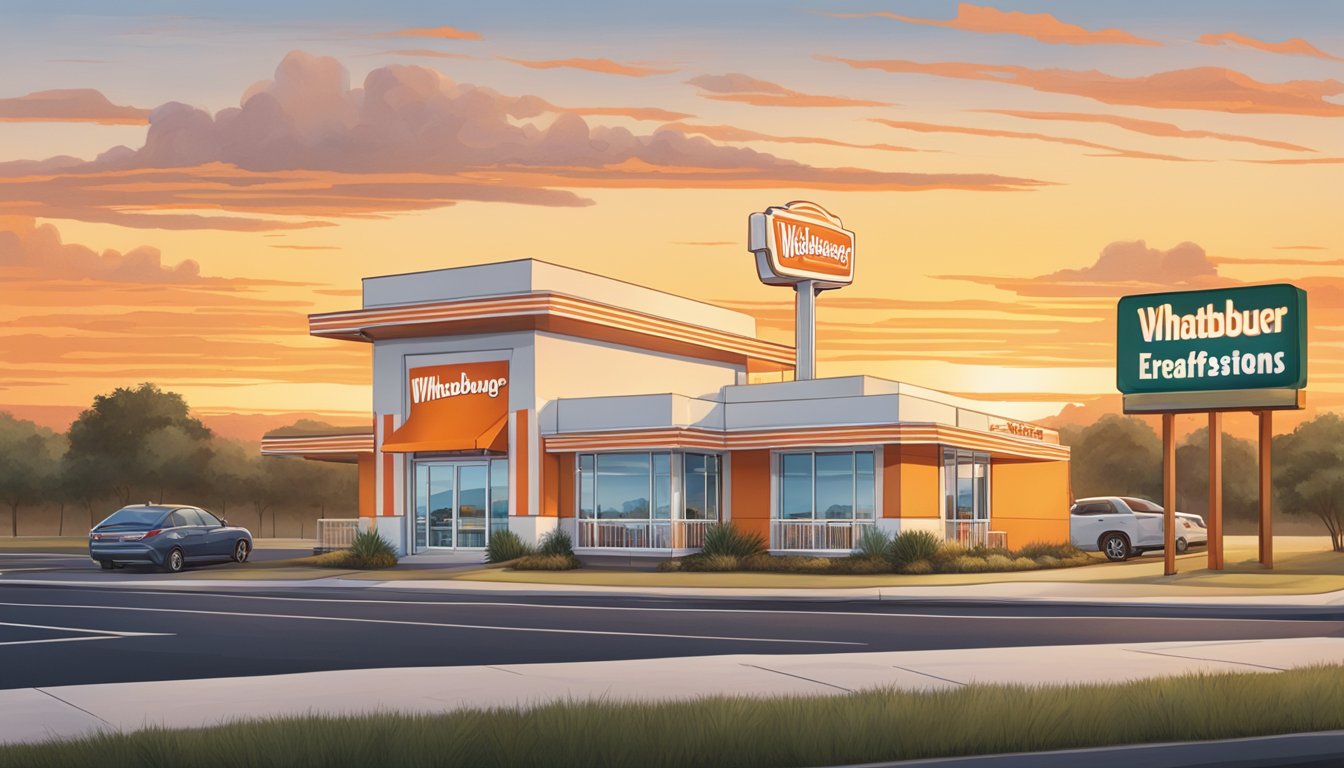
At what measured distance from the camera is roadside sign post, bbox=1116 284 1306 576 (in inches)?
1369

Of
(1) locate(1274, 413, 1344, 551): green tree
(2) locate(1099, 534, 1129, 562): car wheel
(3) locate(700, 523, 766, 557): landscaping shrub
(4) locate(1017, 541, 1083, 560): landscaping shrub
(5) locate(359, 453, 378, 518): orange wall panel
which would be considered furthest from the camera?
(1) locate(1274, 413, 1344, 551): green tree

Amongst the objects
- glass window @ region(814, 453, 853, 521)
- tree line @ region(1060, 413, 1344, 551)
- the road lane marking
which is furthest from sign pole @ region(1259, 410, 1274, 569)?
tree line @ region(1060, 413, 1344, 551)

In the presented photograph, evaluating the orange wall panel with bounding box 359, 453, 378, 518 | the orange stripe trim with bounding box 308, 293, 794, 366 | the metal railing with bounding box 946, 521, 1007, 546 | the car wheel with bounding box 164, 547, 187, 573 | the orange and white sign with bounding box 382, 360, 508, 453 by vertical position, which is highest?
the orange stripe trim with bounding box 308, 293, 794, 366

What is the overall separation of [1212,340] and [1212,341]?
2cm

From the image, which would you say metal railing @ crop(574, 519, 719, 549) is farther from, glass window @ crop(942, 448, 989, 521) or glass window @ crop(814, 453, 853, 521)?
glass window @ crop(942, 448, 989, 521)

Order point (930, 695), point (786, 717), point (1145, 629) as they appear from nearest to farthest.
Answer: point (786, 717) < point (930, 695) < point (1145, 629)

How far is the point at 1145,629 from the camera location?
69.0ft

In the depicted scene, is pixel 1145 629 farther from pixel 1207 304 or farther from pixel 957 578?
pixel 1207 304

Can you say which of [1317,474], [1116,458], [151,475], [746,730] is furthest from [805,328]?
[1116,458]

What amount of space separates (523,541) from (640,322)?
23.3 feet

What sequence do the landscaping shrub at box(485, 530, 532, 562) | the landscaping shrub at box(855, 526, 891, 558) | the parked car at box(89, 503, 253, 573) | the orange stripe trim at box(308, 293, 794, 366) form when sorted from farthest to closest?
the landscaping shrub at box(485, 530, 532, 562) < the orange stripe trim at box(308, 293, 794, 366) < the parked car at box(89, 503, 253, 573) < the landscaping shrub at box(855, 526, 891, 558)

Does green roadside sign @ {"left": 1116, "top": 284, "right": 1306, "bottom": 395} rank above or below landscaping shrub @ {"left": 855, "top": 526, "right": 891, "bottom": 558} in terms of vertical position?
above

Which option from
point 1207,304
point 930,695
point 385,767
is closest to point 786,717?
point 930,695

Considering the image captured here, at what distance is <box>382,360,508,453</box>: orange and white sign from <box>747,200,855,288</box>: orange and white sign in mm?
10139
